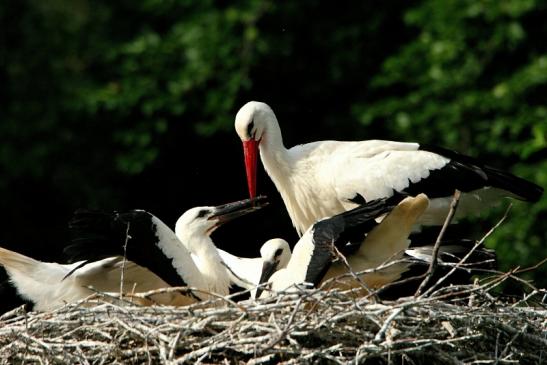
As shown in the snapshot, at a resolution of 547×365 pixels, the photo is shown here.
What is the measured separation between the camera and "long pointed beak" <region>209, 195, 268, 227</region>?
7.38 meters

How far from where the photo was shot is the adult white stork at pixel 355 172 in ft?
25.5

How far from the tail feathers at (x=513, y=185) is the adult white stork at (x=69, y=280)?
6.58ft

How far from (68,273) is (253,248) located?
4.14 m

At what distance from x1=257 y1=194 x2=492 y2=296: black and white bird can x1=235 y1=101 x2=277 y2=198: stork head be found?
1.29 meters

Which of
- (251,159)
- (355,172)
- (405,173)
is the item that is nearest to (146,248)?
(251,159)

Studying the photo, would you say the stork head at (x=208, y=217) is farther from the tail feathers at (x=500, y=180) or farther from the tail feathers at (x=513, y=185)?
the tail feathers at (x=513, y=185)

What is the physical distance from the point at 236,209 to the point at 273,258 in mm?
434

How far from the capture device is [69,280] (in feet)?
23.1

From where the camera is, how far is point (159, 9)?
12523 mm

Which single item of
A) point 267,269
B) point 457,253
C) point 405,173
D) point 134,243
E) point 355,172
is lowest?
point 457,253

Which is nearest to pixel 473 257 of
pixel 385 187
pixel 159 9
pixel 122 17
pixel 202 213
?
pixel 385 187

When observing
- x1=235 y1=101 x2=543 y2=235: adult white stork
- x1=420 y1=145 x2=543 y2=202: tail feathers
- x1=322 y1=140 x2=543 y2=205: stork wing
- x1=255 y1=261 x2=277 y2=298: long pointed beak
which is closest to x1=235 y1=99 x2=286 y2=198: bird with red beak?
x1=235 y1=101 x2=543 y2=235: adult white stork

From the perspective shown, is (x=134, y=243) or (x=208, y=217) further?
(x=208, y=217)

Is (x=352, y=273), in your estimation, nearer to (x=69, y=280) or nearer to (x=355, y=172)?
(x=69, y=280)
